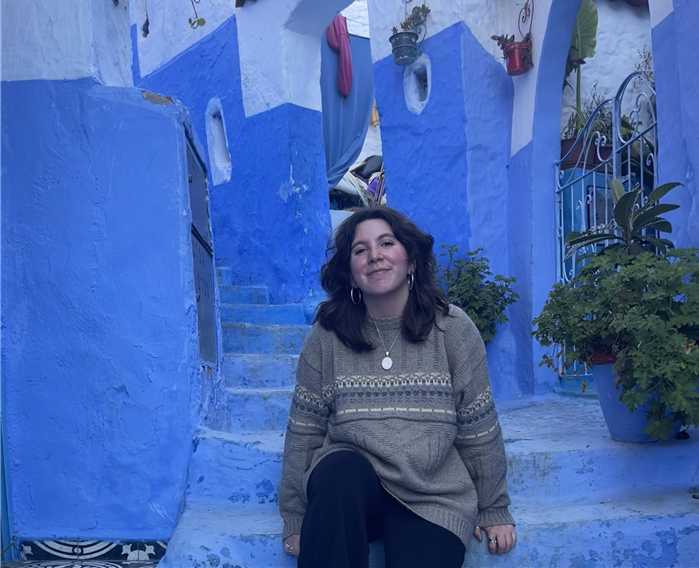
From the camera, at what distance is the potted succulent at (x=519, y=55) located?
459cm

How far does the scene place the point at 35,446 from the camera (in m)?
2.55

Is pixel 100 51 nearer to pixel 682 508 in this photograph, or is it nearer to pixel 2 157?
pixel 2 157

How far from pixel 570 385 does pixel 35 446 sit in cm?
304

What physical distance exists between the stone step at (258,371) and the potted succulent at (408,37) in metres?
2.76

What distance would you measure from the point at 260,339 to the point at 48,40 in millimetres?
2075

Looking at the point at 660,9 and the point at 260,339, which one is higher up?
the point at 660,9

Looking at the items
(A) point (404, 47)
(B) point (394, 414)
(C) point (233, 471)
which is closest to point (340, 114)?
(A) point (404, 47)

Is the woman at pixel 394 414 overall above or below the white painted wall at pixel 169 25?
below

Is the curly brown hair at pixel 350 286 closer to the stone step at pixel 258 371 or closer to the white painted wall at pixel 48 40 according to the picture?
the white painted wall at pixel 48 40

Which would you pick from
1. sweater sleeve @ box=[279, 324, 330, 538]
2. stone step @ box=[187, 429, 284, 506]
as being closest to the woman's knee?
sweater sleeve @ box=[279, 324, 330, 538]

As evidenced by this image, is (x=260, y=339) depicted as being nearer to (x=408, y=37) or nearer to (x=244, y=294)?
(x=244, y=294)

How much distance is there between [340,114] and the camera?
937 cm

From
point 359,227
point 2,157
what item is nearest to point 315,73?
point 2,157

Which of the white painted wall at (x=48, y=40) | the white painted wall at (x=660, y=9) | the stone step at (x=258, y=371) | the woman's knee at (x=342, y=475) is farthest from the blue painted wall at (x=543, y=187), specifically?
the white painted wall at (x=48, y=40)
